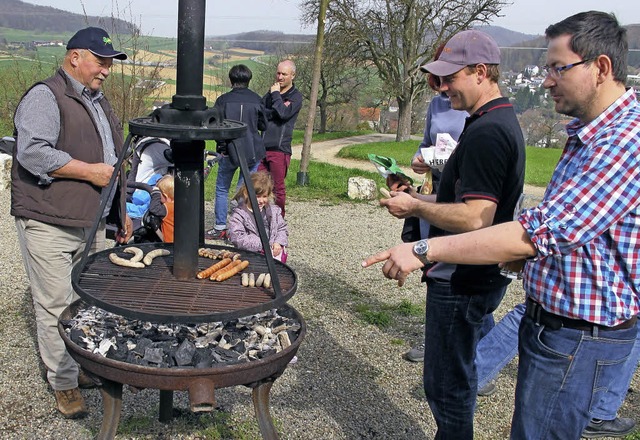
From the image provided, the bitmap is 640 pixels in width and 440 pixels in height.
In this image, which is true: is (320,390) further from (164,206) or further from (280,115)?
(280,115)

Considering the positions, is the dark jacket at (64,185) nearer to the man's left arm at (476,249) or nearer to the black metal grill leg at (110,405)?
the black metal grill leg at (110,405)

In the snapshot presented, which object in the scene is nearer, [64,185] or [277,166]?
[64,185]

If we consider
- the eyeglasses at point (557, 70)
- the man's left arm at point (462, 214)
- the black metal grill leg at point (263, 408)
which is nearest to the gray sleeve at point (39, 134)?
the black metal grill leg at point (263, 408)

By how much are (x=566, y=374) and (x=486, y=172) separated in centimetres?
81

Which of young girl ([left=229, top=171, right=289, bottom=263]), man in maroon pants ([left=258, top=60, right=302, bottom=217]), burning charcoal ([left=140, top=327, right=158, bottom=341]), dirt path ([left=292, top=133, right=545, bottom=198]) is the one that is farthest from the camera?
dirt path ([left=292, top=133, right=545, bottom=198])

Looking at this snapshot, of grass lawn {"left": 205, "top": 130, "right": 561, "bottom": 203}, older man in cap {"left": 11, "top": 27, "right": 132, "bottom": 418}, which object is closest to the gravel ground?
older man in cap {"left": 11, "top": 27, "right": 132, "bottom": 418}

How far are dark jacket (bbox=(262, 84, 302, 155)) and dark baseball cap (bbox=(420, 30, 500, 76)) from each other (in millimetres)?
4823

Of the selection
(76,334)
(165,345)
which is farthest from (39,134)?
(165,345)

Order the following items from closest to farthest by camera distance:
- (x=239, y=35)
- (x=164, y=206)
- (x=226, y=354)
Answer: (x=226, y=354) < (x=164, y=206) < (x=239, y=35)

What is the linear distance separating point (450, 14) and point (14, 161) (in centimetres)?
2183

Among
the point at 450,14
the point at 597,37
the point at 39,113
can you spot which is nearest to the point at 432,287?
the point at 597,37

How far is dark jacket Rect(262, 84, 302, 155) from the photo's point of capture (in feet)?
23.9

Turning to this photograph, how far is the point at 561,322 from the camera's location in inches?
80.0

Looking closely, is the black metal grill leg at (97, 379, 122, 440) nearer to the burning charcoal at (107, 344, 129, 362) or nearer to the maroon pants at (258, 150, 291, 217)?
the burning charcoal at (107, 344, 129, 362)
